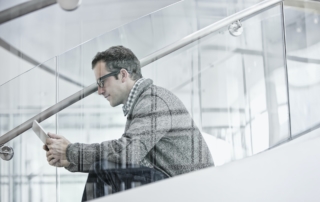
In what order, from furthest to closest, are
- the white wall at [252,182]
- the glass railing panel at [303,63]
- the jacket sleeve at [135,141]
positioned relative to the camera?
the glass railing panel at [303,63] → the jacket sleeve at [135,141] → the white wall at [252,182]

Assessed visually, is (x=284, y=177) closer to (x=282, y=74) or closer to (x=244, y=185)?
(x=244, y=185)

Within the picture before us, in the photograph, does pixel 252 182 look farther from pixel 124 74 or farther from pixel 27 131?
pixel 27 131

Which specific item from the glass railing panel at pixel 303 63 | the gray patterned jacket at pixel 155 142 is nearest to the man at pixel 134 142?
the gray patterned jacket at pixel 155 142

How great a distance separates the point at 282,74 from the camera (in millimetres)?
1480

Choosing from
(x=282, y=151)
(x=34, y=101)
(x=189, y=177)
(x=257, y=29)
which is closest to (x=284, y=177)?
(x=282, y=151)

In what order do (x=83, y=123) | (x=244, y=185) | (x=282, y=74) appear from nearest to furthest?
(x=244, y=185) → (x=83, y=123) → (x=282, y=74)

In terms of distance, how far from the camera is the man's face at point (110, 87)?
4.56ft

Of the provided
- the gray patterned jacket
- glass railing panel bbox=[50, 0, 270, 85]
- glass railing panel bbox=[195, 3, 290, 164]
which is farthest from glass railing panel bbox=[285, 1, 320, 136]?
the gray patterned jacket

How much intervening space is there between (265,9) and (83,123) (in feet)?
2.01

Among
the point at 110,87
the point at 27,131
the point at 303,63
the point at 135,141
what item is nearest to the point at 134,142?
the point at 135,141

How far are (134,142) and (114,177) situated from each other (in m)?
0.10

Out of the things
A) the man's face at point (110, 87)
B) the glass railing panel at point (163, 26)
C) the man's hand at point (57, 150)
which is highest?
the glass railing panel at point (163, 26)

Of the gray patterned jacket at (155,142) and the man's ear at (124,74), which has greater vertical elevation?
the man's ear at (124,74)

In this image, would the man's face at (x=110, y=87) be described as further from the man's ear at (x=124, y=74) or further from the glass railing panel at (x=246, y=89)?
the glass railing panel at (x=246, y=89)
